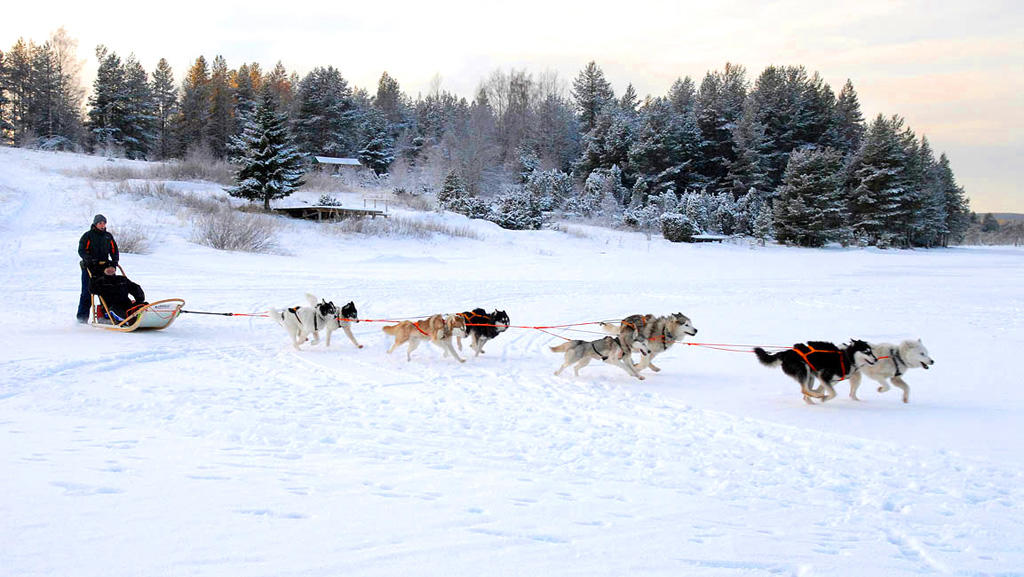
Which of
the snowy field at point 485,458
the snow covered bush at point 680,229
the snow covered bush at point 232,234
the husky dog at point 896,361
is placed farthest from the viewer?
the snow covered bush at point 680,229

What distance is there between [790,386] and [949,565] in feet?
14.0

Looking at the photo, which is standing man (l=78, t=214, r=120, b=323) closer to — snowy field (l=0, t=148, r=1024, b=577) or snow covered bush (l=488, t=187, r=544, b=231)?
snowy field (l=0, t=148, r=1024, b=577)

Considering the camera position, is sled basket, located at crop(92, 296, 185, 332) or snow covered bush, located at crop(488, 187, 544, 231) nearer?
sled basket, located at crop(92, 296, 185, 332)

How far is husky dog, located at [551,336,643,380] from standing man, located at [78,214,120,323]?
7.08m

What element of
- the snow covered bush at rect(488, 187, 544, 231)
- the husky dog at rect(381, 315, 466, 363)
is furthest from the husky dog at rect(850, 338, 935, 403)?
the snow covered bush at rect(488, 187, 544, 231)

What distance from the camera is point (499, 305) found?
45.3 ft

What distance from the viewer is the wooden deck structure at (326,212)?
101ft

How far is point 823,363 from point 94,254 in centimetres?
1003

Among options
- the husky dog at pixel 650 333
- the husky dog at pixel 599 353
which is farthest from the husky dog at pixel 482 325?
the husky dog at pixel 650 333

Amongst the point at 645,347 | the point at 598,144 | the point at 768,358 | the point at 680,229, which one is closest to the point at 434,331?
the point at 645,347

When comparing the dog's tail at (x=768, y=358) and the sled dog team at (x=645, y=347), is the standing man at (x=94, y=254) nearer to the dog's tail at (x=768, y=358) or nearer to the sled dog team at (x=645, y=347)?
the sled dog team at (x=645, y=347)

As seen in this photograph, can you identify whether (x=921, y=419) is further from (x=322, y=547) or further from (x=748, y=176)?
(x=748, y=176)

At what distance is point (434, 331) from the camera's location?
8148 millimetres

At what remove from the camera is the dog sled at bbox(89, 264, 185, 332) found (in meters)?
8.92
